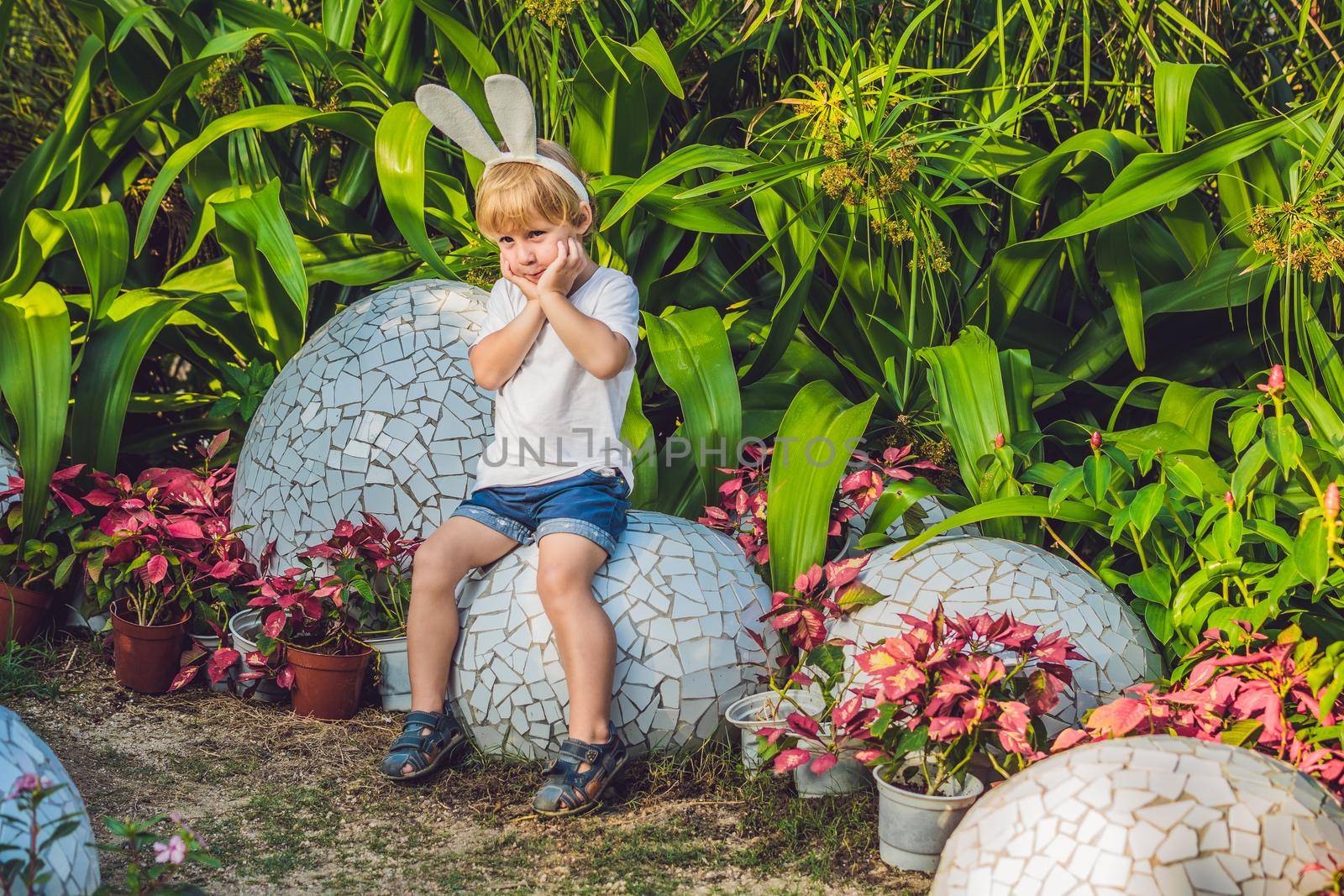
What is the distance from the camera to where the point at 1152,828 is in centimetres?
172

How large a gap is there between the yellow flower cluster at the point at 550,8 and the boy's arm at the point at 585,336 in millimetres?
822

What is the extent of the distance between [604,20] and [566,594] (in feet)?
6.89

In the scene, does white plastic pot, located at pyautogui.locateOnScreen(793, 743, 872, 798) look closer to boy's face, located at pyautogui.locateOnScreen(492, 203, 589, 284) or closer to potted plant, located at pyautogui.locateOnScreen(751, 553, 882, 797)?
potted plant, located at pyautogui.locateOnScreen(751, 553, 882, 797)

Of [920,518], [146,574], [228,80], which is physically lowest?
[146,574]

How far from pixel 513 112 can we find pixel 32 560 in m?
1.63

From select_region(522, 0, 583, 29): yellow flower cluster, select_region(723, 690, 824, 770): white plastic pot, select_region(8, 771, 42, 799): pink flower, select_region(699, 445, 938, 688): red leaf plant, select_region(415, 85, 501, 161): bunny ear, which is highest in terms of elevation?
select_region(522, 0, 583, 29): yellow flower cluster

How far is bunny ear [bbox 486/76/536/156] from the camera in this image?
8.53ft

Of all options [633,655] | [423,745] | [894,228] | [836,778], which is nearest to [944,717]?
[836,778]

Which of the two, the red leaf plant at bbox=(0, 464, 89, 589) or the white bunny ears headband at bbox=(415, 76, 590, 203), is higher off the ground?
the white bunny ears headband at bbox=(415, 76, 590, 203)

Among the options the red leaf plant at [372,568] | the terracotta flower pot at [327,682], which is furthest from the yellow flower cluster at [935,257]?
the terracotta flower pot at [327,682]

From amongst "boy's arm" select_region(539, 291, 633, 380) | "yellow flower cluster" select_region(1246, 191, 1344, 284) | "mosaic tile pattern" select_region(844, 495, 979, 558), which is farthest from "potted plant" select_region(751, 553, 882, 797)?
"yellow flower cluster" select_region(1246, 191, 1344, 284)

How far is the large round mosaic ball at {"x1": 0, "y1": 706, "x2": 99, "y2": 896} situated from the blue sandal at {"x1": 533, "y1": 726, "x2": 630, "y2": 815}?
2.61 feet

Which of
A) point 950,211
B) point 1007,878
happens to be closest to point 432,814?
point 1007,878

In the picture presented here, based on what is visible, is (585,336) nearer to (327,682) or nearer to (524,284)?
(524,284)
